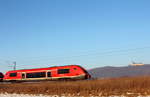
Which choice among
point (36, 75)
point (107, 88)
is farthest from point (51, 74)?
point (107, 88)

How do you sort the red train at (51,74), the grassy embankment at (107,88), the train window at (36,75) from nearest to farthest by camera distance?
1. the grassy embankment at (107,88)
2. the red train at (51,74)
3. the train window at (36,75)

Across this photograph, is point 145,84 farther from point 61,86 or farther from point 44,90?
point 44,90

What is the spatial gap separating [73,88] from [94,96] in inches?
215

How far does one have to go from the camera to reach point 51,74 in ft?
131

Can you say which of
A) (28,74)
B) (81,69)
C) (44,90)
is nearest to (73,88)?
(44,90)

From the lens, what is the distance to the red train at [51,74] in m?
36.8

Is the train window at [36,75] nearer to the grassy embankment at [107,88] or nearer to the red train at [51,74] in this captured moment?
the red train at [51,74]

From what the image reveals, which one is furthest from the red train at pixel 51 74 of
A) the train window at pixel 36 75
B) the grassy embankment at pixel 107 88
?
the grassy embankment at pixel 107 88

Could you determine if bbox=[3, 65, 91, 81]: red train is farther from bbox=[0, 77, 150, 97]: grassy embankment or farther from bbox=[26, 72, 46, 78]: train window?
bbox=[0, 77, 150, 97]: grassy embankment

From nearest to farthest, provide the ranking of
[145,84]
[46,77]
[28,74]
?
[145,84]
[46,77]
[28,74]

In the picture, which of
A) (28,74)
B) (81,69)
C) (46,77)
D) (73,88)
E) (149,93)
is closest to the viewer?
(149,93)

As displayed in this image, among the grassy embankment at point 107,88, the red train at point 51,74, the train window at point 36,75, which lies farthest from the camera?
the train window at point 36,75

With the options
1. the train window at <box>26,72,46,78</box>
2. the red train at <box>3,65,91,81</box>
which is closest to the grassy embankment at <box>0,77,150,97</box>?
the red train at <box>3,65,91,81</box>

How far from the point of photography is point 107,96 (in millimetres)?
18734
